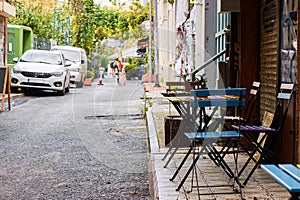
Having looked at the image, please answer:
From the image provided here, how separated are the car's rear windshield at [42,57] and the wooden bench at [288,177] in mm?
17199

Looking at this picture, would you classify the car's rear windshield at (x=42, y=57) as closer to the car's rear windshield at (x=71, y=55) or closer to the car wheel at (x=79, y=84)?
the car wheel at (x=79, y=84)

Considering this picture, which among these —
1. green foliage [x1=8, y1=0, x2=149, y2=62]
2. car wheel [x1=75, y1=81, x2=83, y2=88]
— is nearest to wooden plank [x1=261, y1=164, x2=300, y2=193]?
car wheel [x1=75, y1=81, x2=83, y2=88]

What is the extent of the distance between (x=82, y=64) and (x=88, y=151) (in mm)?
20034

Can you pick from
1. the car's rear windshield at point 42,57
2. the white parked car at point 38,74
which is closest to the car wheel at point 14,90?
the white parked car at point 38,74

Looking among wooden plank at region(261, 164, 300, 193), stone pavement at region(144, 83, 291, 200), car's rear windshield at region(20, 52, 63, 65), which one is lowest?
stone pavement at region(144, 83, 291, 200)

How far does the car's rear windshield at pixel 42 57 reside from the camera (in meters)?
19.3

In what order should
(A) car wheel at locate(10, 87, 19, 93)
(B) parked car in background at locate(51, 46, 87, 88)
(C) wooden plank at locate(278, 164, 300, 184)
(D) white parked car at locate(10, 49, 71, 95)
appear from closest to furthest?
(C) wooden plank at locate(278, 164, 300, 184)
(D) white parked car at locate(10, 49, 71, 95)
(A) car wheel at locate(10, 87, 19, 93)
(B) parked car in background at locate(51, 46, 87, 88)

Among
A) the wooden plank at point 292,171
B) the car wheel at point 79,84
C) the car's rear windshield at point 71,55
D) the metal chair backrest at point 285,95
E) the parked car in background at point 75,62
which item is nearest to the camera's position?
the wooden plank at point 292,171

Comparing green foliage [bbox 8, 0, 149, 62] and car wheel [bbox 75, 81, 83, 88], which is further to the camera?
green foliage [bbox 8, 0, 149, 62]

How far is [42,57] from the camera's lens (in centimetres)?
1972

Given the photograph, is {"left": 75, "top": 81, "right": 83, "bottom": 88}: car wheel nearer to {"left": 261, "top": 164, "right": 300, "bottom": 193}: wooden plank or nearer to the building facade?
the building facade

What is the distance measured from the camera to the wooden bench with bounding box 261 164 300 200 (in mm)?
2457

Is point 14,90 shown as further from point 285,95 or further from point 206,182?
point 285,95

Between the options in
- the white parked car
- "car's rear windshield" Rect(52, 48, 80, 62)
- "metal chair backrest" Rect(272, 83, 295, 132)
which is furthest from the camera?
"car's rear windshield" Rect(52, 48, 80, 62)
